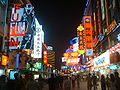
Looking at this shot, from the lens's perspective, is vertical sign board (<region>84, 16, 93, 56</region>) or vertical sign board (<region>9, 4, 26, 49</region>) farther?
vertical sign board (<region>84, 16, 93, 56</region>)

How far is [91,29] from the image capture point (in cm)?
5025

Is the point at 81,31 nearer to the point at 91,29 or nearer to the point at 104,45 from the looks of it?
the point at 91,29

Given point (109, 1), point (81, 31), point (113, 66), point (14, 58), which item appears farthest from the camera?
point (81, 31)

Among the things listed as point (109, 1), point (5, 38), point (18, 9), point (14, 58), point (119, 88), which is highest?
point (109, 1)

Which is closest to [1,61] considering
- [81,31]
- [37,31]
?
[37,31]

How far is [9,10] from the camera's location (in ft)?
94.3

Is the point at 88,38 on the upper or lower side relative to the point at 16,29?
upper

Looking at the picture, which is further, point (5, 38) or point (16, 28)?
point (5, 38)

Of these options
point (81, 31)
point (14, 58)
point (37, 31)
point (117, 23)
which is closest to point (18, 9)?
point (14, 58)

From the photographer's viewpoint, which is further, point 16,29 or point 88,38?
point 88,38

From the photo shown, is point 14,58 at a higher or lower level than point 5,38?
lower

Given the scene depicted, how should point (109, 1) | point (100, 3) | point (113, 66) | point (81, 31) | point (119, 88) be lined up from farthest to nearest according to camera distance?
point (81, 31) → point (100, 3) → point (109, 1) → point (113, 66) → point (119, 88)

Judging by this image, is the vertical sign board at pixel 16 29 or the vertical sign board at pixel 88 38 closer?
the vertical sign board at pixel 16 29

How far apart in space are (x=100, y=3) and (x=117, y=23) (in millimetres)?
16703
